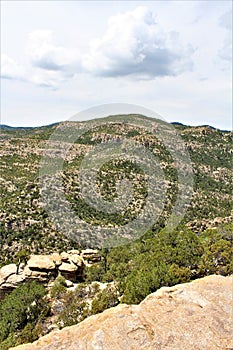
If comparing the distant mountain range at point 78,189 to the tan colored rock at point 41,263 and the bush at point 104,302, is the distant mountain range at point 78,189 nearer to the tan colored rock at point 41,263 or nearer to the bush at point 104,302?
the tan colored rock at point 41,263

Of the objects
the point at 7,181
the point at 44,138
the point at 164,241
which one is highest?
the point at 44,138

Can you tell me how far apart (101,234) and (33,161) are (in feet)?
139

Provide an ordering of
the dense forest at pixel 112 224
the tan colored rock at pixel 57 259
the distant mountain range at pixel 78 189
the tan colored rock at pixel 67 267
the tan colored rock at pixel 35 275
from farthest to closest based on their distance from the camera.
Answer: the distant mountain range at pixel 78 189 → the tan colored rock at pixel 57 259 → the tan colored rock at pixel 67 267 → the tan colored rock at pixel 35 275 → the dense forest at pixel 112 224

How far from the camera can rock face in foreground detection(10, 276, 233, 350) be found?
10.7 meters

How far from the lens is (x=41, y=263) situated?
1654 inches

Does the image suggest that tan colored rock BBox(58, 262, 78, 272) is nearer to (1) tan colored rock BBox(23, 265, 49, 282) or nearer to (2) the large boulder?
(1) tan colored rock BBox(23, 265, 49, 282)

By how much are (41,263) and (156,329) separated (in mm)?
33071

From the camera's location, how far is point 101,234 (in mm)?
71312

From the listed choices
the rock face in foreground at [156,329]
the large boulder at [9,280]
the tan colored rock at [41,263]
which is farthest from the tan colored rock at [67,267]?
the rock face in foreground at [156,329]

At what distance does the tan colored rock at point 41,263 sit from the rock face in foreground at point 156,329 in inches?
1186

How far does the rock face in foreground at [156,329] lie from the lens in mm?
10711

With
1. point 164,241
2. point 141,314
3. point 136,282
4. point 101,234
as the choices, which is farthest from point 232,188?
point 141,314

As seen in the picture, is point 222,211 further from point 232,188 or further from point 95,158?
point 95,158

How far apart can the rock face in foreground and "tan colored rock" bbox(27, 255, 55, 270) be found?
98.9ft
